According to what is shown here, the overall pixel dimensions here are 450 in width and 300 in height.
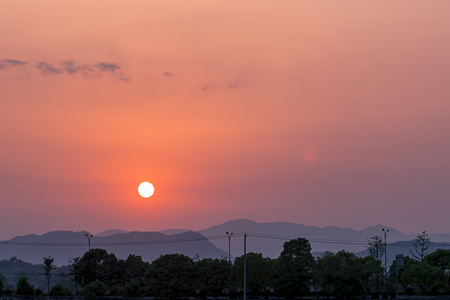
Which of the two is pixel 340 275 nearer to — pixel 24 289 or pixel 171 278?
pixel 171 278

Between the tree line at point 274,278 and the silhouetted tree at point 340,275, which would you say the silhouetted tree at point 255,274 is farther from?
the silhouetted tree at point 340,275

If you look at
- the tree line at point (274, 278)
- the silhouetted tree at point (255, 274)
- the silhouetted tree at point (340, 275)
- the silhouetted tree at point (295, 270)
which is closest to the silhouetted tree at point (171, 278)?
the tree line at point (274, 278)

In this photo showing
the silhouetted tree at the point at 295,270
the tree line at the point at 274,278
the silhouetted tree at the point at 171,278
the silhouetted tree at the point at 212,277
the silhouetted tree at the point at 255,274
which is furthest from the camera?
the silhouetted tree at the point at 212,277

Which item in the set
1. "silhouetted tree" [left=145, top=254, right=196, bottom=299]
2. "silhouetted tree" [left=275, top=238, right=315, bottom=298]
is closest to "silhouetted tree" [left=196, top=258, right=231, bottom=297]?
"silhouetted tree" [left=145, top=254, right=196, bottom=299]

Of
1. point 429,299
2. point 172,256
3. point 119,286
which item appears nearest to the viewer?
point 429,299

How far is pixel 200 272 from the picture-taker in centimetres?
11569

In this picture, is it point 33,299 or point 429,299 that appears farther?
point 33,299

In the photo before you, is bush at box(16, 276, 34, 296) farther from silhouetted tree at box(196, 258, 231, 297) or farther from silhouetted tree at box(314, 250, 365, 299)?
silhouetted tree at box(314, 250, 365, 299)

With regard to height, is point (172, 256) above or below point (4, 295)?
above

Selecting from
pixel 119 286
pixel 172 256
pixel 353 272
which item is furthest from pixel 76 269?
pixel 353 272

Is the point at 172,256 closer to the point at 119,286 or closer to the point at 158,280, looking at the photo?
the point at 158,280

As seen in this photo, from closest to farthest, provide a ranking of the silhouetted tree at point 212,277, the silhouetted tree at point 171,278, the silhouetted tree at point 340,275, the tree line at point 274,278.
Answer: the silhouetted tree at point 340,275 < the tree line at point 274,278 < the silhouetted tree at point 171,278 < the silhouetted tree at point 212,277

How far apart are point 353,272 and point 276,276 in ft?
48.1

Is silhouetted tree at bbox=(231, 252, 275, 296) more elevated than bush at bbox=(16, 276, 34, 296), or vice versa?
silhouetted tree at bbox=(231, 252, 275, 296)
